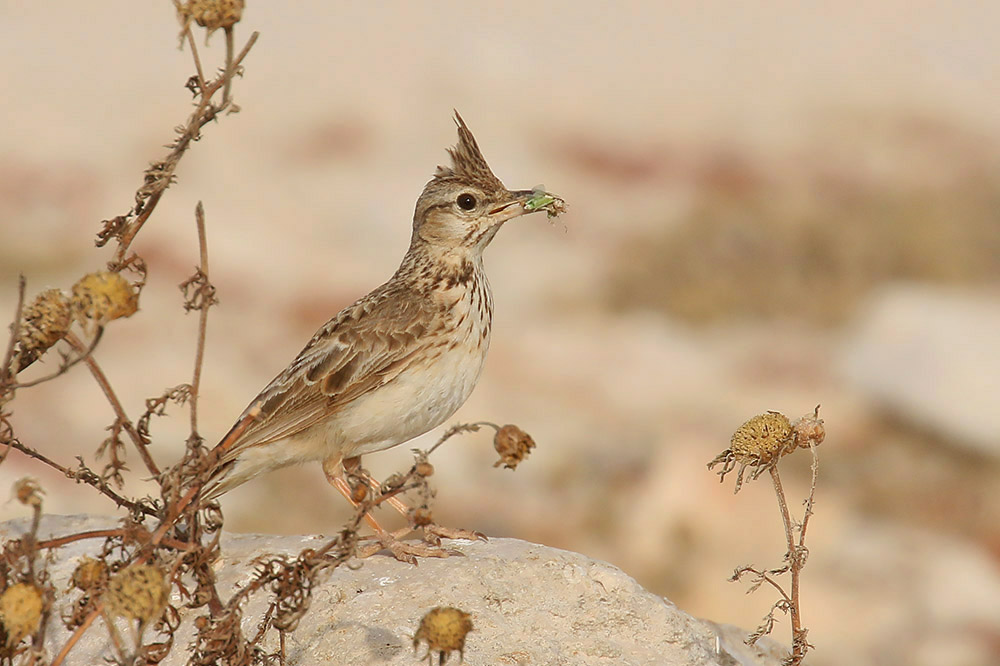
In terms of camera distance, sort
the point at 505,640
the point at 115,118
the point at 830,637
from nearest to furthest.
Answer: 1. the point at 505,640
2. the point at 830,637
3. the point at 115,118

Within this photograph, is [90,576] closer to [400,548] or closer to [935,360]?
[400,548]

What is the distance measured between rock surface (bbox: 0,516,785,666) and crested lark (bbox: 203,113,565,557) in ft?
1.95

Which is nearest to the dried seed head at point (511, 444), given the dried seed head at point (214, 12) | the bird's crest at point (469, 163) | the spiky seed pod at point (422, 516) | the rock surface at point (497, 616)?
the spiky seed pod at point (422, 516)

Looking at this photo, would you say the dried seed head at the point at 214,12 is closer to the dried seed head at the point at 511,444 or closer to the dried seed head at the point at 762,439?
the dried seed head at the point at 511,444

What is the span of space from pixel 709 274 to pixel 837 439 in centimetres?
382

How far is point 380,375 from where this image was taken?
5059mm

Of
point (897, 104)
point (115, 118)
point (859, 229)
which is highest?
point (897, 104)

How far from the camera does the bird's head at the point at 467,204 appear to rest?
544 centimetres

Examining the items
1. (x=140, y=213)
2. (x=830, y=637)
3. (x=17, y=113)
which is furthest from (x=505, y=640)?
(x=17, y=113)

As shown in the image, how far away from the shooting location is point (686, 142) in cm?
1923

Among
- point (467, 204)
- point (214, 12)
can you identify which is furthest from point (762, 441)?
point (467, 204)

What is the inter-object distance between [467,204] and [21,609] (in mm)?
3012

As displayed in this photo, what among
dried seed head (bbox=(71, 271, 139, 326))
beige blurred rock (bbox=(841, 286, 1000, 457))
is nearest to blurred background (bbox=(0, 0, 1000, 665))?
beige blurred rock (bbox=(841, 286, 1000, 457))

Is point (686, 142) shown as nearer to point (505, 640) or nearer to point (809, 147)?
point (809, 147)
